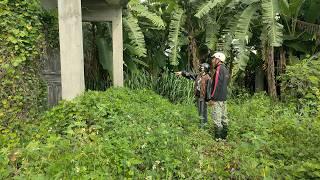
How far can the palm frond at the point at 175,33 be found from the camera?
1191 centimetres

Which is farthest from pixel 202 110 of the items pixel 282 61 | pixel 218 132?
pixel 282 61

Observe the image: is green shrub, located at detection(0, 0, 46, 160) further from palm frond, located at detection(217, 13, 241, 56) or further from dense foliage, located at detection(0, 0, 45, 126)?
palm frond, located at detection(217, 13, 241, 56)

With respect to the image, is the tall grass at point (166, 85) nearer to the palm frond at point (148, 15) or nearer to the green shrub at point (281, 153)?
the palm frond at point (148, 15)

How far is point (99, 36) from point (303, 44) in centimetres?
600

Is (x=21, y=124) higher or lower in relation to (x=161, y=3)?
lower

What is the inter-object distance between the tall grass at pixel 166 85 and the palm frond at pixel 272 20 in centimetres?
254

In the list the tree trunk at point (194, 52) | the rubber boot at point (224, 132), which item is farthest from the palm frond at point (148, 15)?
the rubber boot at point (224, 132)

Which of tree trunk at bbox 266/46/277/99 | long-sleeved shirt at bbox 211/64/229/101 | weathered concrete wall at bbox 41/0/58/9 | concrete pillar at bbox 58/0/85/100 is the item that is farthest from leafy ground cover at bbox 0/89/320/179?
tree trunk at bbox 266/46/277/99

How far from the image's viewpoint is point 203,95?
791 centimetres

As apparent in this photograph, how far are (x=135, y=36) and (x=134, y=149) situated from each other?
648 centimetres

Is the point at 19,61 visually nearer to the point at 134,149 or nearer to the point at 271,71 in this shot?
the point at 134,149

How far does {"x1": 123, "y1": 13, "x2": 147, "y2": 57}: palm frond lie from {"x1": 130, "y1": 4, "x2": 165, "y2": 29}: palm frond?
552 millimetres

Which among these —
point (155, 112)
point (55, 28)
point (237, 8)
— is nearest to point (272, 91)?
point (237, 8)

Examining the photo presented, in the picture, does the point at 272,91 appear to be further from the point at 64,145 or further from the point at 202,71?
the point at 64,145
